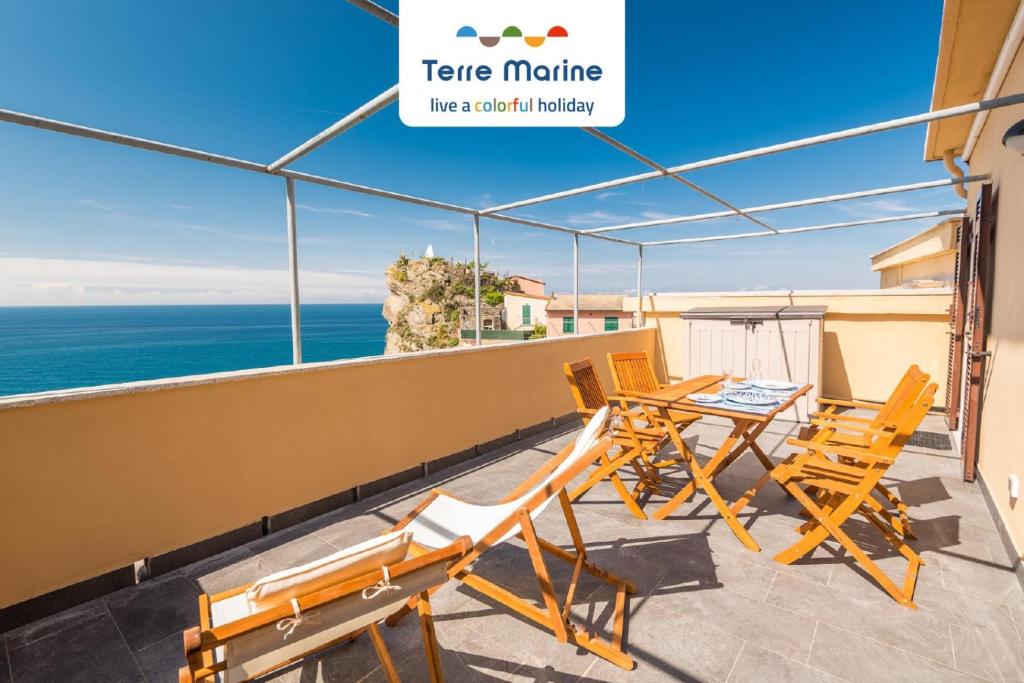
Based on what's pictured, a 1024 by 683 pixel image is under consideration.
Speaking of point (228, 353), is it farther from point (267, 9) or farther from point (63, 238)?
point (267, 9)

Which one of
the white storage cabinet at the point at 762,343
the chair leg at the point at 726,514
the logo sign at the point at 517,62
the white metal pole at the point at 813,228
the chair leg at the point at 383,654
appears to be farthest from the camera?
the white storage cabinet at the point at 762,343

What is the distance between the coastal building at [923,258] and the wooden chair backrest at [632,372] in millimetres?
9569

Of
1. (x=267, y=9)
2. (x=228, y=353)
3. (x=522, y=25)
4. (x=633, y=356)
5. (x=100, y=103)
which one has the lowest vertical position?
(x=228, y=353)

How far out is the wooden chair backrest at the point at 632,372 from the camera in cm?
405

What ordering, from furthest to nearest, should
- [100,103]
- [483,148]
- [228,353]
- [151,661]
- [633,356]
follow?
1. [228,353]
2. [100,103]
3. [483,148]
4. [633,356]
5. [151,661]

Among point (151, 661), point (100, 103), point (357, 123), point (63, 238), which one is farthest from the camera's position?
point (63, 238)

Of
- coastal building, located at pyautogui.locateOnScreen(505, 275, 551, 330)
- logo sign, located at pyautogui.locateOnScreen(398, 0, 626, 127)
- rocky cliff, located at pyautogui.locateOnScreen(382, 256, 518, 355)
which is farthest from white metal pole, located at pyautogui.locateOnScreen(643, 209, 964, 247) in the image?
rocky cliff, located at pyautogui.locateOnScreen(382, 256, 518, 355)

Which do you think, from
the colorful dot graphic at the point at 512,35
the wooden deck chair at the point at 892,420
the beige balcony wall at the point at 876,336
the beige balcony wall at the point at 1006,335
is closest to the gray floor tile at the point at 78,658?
the colorful dot graphic at the point at 512,35

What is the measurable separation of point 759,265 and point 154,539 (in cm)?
1273

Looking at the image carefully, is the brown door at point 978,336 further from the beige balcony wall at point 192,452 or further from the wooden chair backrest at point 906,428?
the beige balcony wall at point 192,452

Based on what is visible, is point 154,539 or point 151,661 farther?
point 154,539

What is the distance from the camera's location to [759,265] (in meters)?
11.9

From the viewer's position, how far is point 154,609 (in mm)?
2201

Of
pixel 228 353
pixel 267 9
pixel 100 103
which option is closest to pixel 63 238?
pixel 100 103
